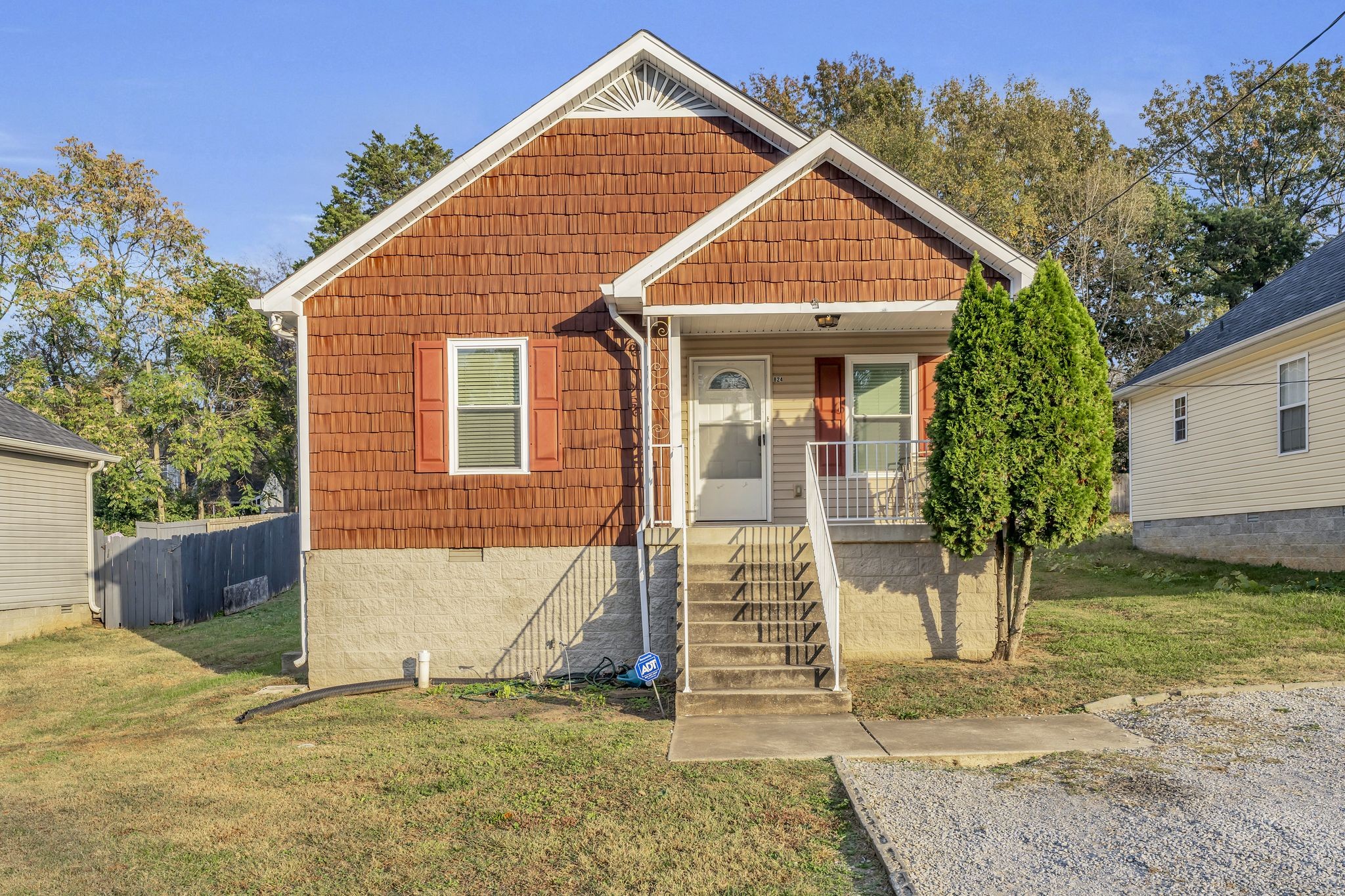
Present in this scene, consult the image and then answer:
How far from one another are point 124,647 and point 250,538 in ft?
16.7

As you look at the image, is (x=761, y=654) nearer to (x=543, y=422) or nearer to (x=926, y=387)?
(x=543, y=422)

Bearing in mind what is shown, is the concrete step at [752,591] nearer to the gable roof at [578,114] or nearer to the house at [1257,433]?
the gable roof at [578,114]

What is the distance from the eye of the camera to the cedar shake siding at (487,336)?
9961mm

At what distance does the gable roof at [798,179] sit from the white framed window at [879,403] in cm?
175

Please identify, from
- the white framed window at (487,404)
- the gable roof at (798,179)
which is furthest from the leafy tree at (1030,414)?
the white framed window at (487,404)

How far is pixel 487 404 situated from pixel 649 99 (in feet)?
11.7

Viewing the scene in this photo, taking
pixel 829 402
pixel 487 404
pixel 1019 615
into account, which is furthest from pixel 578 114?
pixel 1019 615

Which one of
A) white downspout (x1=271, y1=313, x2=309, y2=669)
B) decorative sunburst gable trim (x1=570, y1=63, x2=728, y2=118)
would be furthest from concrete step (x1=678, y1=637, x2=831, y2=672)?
decorative sunburst gable trim (x1=570, y1=63, x2=728, y2=118)

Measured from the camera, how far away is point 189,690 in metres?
10.0

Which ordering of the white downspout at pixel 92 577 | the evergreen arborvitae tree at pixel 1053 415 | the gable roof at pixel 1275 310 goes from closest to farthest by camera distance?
1. the evergreen arborvitae tree at pixel 1053 415
2. the gable roof at pixel 1275 310
3. the white downspout at pixel 92 577

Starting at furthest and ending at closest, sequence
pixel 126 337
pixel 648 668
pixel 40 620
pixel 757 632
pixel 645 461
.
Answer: pixel 126 337, pixel 40 620, pixel 645 461, pixel 757 632, pixel 648 668

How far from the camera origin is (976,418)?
8664 millimetres

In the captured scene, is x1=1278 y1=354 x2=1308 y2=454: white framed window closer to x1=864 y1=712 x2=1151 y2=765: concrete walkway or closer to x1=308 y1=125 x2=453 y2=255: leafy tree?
x1=864 y1=712 x2=1151 y2=765: concrete walkway

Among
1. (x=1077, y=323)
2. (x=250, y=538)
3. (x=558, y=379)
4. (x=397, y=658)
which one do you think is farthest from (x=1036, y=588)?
(x=250, y=538)
